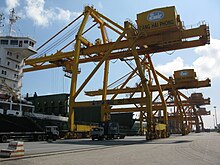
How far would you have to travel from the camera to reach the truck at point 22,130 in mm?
24797

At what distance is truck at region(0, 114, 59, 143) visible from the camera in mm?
24797

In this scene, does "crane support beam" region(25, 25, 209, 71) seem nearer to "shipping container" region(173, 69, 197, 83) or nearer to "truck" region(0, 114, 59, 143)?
"truck" region(0, 114, 59, 143)

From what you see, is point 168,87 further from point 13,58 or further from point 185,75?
point 13,58

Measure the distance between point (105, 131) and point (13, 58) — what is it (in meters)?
18.9

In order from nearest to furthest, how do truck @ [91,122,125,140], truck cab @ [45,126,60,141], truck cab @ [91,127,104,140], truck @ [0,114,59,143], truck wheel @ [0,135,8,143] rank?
truck wheel @ [0,135,8,143]
truck @ [0,114,59,143]
truck cab @ [45,126,60,141]
truck cab @ [91,127,104,140]
truck @ [91,122,125,140]

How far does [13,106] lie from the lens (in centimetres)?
3319

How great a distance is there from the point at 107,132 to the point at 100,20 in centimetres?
1941

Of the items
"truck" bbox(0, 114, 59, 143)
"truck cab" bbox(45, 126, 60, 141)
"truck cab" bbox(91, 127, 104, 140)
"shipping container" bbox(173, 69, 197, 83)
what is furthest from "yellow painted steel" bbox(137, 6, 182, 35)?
"shipping container" bbox(173, 69, 197, 83)

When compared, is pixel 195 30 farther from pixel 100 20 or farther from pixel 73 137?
pixel 73 137

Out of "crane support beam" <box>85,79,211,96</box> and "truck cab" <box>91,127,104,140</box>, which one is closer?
"truck cab" <box>91,127,104,140</box>

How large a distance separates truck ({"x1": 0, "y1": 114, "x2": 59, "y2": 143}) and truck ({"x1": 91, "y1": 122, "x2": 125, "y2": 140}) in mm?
4833

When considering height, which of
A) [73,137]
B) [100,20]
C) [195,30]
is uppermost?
[100,20]

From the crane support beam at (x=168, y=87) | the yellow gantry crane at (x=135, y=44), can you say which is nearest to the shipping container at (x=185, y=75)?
the crane support beam at (x=168, y=87)

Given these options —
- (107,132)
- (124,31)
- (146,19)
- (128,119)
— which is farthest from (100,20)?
(128,119)
